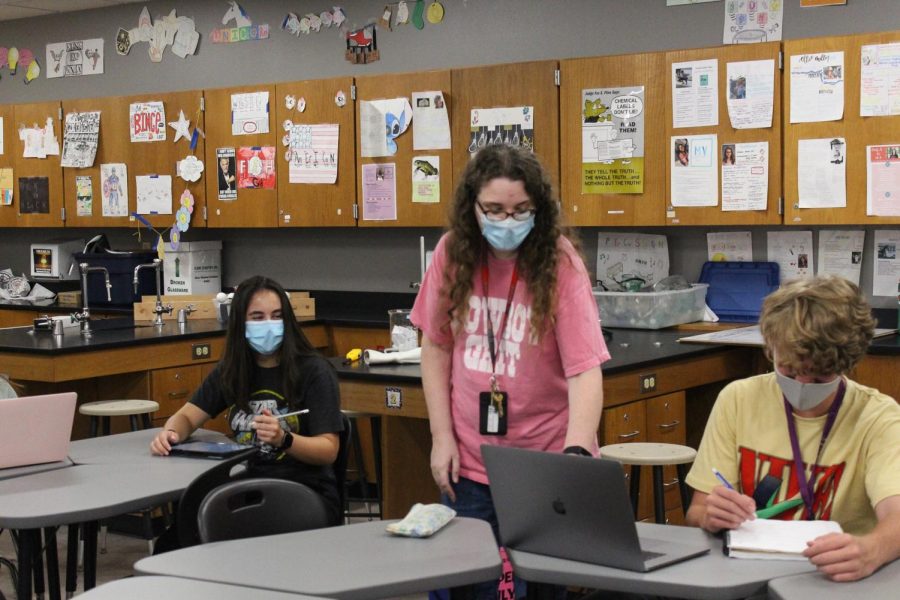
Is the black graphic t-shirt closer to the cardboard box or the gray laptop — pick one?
the gray laptop

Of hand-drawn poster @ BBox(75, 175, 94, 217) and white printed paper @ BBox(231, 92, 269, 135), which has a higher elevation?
white printed paper @ BBox(231, 92, 269, 135)

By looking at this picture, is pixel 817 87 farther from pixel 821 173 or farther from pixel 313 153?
pixel 313 153

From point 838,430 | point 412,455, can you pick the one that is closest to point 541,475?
point 838,430

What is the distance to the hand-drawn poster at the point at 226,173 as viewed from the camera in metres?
6.52

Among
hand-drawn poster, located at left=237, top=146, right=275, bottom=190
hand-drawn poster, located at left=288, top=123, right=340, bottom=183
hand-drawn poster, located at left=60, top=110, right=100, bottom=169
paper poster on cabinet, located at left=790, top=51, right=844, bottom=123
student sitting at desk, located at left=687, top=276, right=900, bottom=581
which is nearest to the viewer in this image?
student sitting at desk, located at left=687, top=276, right=900, bottom=581

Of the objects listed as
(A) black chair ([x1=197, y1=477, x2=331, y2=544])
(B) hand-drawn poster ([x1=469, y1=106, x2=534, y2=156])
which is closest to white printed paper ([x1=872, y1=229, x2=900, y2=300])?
(B) hand-drawn poster ([x1=469, y1=106, x2=534, y2=156])

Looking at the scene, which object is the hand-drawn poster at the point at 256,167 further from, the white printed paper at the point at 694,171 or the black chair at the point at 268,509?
the black chair at the point at 268,509

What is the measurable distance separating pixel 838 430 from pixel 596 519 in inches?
20.1

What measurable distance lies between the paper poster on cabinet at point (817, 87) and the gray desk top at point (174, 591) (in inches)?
140

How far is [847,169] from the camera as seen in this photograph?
4742mm

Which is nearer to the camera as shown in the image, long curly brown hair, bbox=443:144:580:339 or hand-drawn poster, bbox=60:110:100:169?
long curly brown hair, bbox=443:144:580:339

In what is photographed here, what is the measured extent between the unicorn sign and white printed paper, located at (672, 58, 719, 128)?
2675mm

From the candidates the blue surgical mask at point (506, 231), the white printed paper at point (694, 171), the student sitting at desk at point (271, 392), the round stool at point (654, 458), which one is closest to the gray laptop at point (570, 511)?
the blue surgical mask at point (506, 231)

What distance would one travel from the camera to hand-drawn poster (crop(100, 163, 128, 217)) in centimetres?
696
